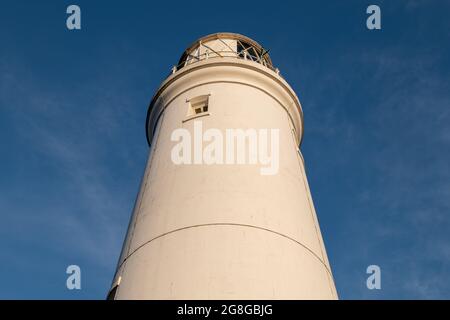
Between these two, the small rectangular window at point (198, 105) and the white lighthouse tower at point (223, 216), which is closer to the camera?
the white lighthouse tower at point (223, 216)

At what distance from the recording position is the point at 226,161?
8.55m

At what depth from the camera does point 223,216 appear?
7.54m

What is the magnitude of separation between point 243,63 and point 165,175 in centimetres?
360

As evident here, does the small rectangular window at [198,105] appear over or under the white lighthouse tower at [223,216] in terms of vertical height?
over

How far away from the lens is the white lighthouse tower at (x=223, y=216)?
22.2ft

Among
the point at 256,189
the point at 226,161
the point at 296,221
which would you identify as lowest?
the point at 296,221

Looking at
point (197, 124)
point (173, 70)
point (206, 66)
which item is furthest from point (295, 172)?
point (173, 70)

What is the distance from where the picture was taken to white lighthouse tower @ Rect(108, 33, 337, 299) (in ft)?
22.2

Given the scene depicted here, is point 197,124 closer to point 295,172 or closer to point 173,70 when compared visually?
point 295,172

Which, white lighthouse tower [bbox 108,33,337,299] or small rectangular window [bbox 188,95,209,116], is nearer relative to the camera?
white lighthouse tower [bbox 108,33,337,299]

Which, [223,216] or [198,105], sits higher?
[198,105]

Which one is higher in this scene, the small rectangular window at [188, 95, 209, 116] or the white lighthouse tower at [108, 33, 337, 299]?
the small rectangular window at [188, 95, 209, 116]

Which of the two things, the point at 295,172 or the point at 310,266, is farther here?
the point at 295,172

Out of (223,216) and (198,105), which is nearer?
(223,216)
